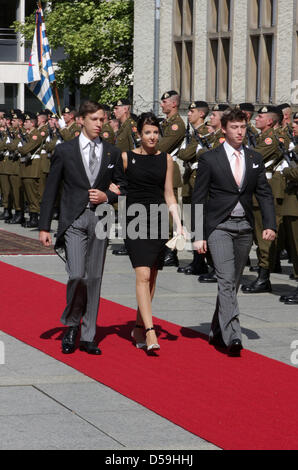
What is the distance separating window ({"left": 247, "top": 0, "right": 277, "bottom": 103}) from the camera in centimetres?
2205

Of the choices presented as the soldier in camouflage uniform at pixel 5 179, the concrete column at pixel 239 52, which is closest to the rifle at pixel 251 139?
the soldier in camouflage uniform at pixel 5 179

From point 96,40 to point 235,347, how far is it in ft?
79.0

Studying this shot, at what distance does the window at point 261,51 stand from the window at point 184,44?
2933mm

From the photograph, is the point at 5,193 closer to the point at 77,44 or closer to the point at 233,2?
the point at 233,2

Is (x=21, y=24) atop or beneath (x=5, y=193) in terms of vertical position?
atop

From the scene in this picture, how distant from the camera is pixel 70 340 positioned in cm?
843

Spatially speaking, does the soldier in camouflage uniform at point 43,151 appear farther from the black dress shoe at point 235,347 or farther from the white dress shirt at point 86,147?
the black dress shoe at point 235,347

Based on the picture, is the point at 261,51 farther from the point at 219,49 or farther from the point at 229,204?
the point at 229,204

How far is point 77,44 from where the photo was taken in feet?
102

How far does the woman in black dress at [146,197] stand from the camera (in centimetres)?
850

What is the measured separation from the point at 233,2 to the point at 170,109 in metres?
10.5

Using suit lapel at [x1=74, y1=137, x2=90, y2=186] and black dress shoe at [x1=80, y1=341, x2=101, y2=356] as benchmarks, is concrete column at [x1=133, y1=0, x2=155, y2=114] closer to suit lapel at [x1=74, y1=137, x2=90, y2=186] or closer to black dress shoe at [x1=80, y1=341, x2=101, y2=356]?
suit lapel at [x1=74, y1=137, x2=90, y2=186]

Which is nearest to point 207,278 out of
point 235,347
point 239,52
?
point 235,347

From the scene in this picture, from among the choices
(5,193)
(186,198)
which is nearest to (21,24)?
(5,193)
